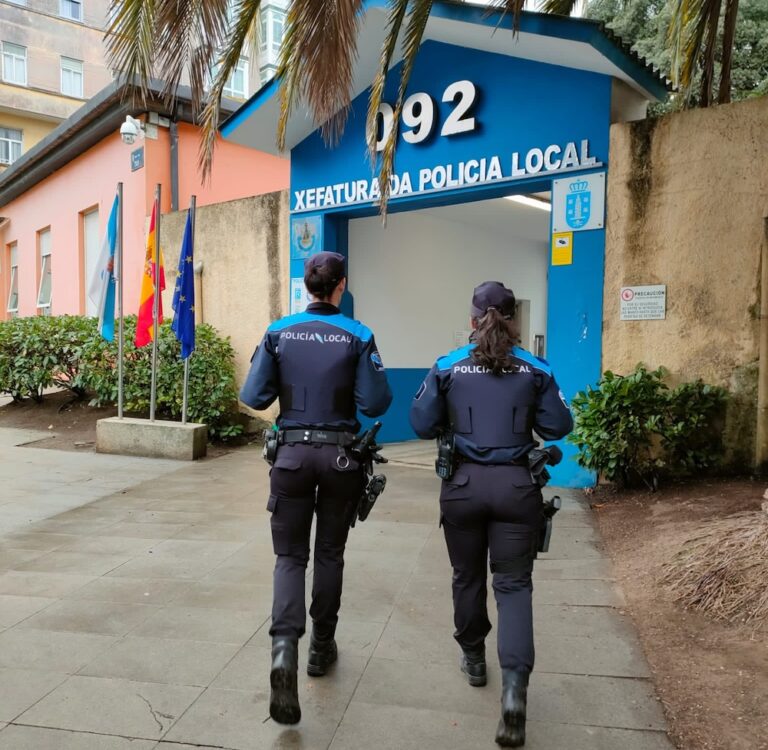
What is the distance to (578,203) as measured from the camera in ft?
22.0

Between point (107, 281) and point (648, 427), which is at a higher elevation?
point (107, 281)

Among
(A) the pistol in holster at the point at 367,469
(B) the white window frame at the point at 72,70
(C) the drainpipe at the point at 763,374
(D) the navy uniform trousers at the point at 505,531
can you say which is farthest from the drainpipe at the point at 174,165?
(B) the white window frame at the point at 72,70

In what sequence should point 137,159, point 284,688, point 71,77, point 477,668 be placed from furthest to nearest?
point 71,77 < point 137,159 < point 477,668 < point 284,688

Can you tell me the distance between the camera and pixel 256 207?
31.7 ft

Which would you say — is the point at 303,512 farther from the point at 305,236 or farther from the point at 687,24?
the point at 305,236

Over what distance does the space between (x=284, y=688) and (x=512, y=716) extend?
0.86 metres

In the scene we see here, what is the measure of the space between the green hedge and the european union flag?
2.81ft

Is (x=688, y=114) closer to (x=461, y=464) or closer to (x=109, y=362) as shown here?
(x=461, y=464)

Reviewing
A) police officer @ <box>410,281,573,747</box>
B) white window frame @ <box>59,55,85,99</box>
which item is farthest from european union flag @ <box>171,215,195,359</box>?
white window frame @ <box>59,55,85,99</box>

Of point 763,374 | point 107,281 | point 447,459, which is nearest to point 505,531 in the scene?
point 447,459

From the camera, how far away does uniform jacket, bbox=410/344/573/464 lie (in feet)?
9.20

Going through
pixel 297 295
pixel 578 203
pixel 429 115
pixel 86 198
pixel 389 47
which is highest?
pixel 86 198

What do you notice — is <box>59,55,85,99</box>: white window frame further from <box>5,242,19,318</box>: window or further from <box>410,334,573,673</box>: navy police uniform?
<box>410,334,573,673</box>: navy police uniform

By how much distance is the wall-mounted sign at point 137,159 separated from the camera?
473 inches
